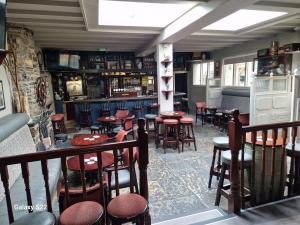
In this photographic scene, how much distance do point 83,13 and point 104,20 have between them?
0.66 metres

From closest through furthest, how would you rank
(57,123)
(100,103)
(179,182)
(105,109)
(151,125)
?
(179,182), (57,123), (151,125), (105,109), (100,103)

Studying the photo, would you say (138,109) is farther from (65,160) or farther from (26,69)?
(65,160)

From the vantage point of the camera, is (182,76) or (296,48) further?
(182,76)

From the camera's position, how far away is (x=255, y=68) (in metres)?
6.34

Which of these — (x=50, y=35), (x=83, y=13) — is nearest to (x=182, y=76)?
(x=50, y=35)

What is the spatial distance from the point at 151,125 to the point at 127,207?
18.2 ft

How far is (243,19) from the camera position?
421 centimetres

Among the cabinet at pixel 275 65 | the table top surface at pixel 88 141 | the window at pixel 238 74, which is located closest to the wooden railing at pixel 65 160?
the table top surface at pixel 88 141

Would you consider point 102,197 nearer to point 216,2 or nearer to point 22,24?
point 216,2

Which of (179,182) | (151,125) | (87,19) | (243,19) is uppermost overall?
(243,19)

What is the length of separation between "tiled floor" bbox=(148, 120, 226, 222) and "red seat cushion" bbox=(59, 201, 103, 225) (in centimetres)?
119

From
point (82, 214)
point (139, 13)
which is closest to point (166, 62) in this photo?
point (139, 13)

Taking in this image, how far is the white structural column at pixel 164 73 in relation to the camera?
5484mm

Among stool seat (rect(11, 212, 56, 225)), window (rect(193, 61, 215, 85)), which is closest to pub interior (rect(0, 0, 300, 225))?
stool seat (rect(11, 212, 56, 225))
